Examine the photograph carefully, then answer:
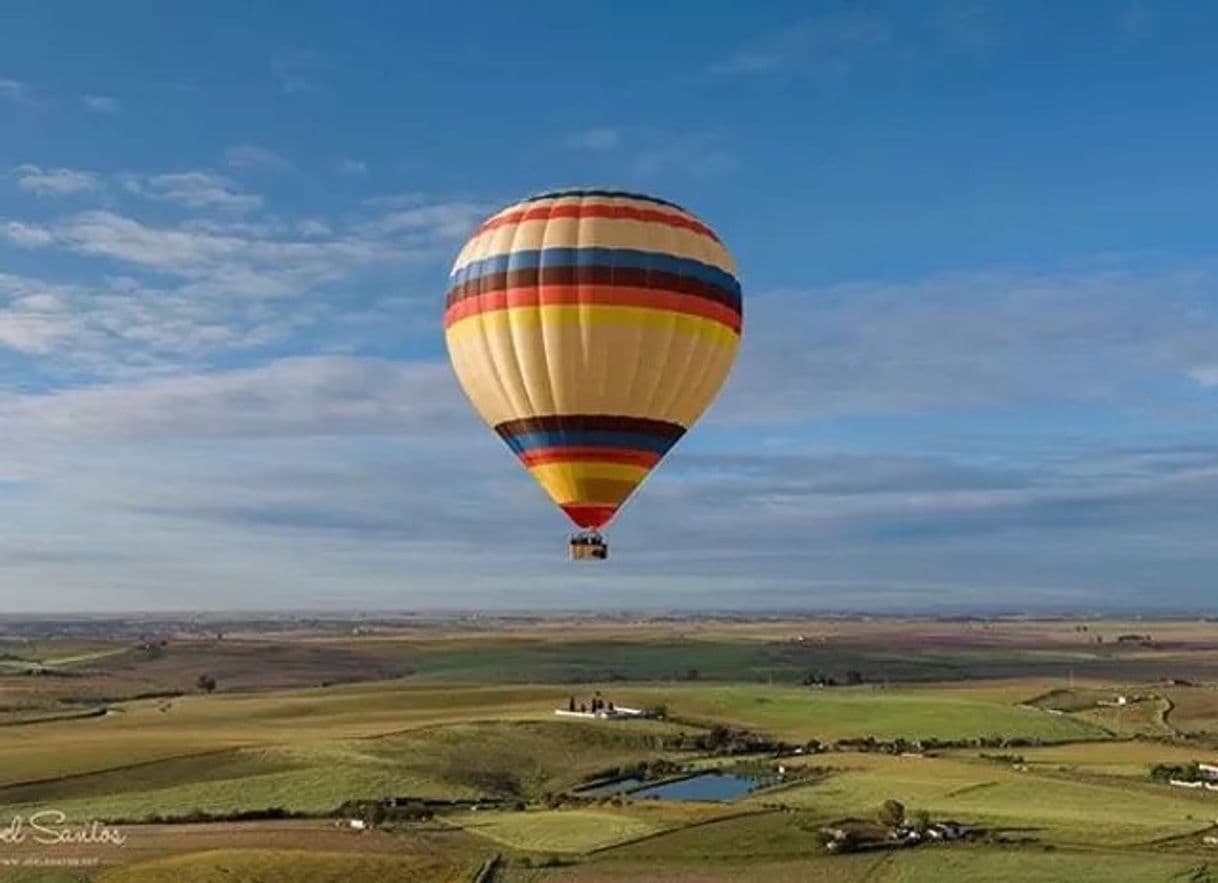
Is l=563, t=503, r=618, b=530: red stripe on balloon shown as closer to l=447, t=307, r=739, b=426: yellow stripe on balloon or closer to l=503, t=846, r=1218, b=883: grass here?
l=447, t=307, r=739, b=426: yellow stripe on balloon

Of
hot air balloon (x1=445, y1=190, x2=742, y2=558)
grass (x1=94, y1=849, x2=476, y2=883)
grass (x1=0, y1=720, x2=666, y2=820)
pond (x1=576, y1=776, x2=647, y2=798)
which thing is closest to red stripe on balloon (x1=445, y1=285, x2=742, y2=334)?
hot air balloon (x1=445, y1=190, x2=742, y2=558)

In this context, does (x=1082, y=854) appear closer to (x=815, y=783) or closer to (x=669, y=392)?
(x=815, y=783)

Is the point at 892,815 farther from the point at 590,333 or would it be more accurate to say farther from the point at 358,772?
the point at 590,333

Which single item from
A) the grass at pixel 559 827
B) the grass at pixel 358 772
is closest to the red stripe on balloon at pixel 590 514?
the grass at pixel 559 827

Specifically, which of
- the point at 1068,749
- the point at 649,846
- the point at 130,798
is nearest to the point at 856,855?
the point at 649,846

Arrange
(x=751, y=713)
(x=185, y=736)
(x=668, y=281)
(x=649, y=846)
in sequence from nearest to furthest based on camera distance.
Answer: (x=668, y=281) < (x=649, y=846) < (x=185, y=736) < (x=751, y=713)
